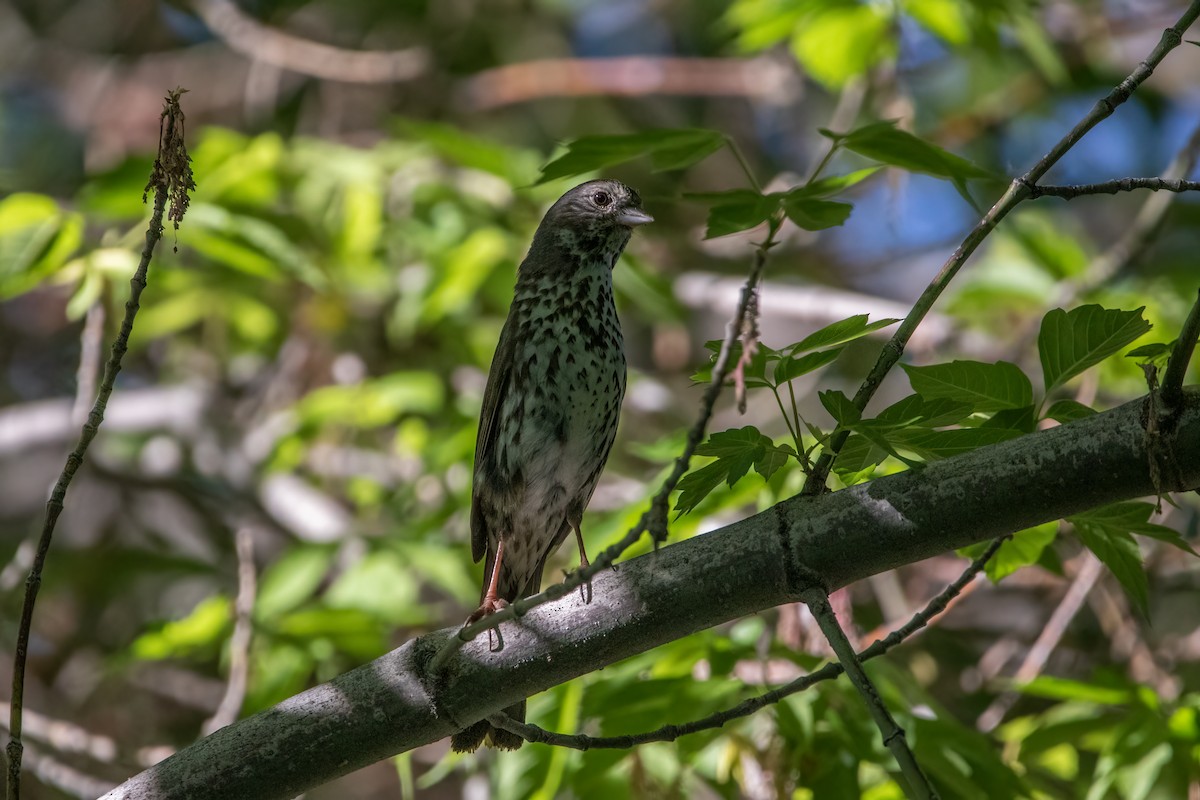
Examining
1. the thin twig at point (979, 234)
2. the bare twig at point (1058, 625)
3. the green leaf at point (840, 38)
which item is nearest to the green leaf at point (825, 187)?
the thin twig at point (979, 234)

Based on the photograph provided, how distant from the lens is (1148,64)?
2.32m

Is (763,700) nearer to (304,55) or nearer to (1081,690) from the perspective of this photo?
(1081,690)

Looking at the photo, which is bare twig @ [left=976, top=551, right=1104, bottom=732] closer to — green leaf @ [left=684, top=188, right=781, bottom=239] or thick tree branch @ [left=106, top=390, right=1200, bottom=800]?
thick tree branch @ [left=106, top=390, right=1200, bottom=800]

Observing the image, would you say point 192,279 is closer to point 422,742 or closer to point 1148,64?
point 422,742

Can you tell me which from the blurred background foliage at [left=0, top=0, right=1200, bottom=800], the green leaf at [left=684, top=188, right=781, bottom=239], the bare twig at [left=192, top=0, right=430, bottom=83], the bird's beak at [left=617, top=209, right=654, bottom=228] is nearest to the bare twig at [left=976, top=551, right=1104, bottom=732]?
the blurred background foliage at [left=0, top=0, right=1200, bottom=800]

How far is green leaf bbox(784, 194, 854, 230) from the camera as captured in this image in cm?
229

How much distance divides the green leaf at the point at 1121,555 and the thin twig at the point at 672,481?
0.93 meters

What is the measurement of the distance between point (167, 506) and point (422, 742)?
543 centimetres

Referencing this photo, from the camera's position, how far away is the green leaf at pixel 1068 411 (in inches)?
95.2

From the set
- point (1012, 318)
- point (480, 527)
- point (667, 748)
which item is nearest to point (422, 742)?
point (667, 748)

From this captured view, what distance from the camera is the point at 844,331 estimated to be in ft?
7.11

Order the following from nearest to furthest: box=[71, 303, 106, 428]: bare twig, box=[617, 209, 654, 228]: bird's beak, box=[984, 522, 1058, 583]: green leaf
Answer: box=[984, 522, 1058, 583]: green leaf, box=[71, 303, 106, 428]: bare twig, box=[617, 209, 654, 228]: bird's beak

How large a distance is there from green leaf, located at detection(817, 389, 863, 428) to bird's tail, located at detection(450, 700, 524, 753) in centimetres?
119

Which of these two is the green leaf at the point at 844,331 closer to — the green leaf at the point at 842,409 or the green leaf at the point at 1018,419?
the green leaf at the point at 842,409
